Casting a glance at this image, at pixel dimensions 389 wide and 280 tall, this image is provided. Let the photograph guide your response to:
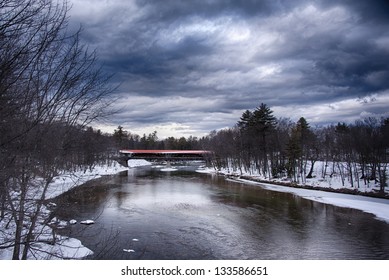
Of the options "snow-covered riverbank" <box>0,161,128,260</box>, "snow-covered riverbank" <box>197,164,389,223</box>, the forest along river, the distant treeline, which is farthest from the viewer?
the distant treeline

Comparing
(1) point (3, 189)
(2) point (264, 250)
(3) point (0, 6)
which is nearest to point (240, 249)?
(2) point (264, 250)

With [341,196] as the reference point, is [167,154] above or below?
above

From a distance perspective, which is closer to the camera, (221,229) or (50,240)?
(50,240)

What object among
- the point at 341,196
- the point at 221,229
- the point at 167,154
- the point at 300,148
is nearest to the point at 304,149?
the point at 300,148

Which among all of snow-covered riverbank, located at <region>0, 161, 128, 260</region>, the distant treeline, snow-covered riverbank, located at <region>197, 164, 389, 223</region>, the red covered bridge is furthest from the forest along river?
the red covered bridge

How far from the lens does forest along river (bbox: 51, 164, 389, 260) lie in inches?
332

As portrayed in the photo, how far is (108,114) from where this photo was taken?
216 inches

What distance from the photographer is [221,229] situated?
37.0 ft

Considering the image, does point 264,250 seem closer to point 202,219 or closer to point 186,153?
point 202,219

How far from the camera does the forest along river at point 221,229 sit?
845 centimetres

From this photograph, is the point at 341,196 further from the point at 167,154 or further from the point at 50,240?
the point at 167,154

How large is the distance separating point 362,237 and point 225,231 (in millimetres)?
4867

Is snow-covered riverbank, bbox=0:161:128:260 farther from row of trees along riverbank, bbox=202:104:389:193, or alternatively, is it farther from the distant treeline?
row of trees along riverbank, bbox=202:104:389:193

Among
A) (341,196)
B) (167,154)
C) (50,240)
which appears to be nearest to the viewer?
(50,240)
